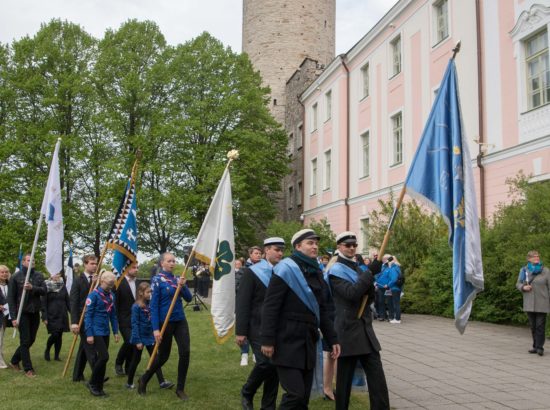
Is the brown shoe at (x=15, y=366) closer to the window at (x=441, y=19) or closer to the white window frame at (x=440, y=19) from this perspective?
the white window frame at (x=440, y=19)

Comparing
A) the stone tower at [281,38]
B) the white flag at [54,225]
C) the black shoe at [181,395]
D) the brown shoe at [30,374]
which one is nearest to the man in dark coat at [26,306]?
the brown shoe at [30,374]

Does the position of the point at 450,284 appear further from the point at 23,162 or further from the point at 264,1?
the point at 264,1

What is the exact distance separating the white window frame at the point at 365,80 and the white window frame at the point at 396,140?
3.42 m

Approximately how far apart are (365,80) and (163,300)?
22668mm

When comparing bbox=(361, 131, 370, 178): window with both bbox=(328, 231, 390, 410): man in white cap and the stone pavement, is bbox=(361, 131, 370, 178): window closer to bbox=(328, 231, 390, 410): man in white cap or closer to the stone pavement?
the stone pavement

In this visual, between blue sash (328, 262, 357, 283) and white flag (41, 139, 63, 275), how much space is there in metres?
5.77

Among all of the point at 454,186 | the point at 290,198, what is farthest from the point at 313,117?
the point at 454,186

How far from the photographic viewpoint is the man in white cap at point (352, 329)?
18.3 ft

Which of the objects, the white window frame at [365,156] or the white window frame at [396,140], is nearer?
the white window frame at [396,140]

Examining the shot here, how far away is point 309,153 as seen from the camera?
118 ft

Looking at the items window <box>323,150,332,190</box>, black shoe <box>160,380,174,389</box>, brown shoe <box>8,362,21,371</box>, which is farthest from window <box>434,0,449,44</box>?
brown shoe <box>8,362,21,371</box>

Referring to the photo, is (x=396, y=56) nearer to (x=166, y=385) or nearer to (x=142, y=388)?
(x=166, y=385)

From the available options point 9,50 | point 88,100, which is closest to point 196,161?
point 88,100

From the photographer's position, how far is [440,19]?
72.0 feet
